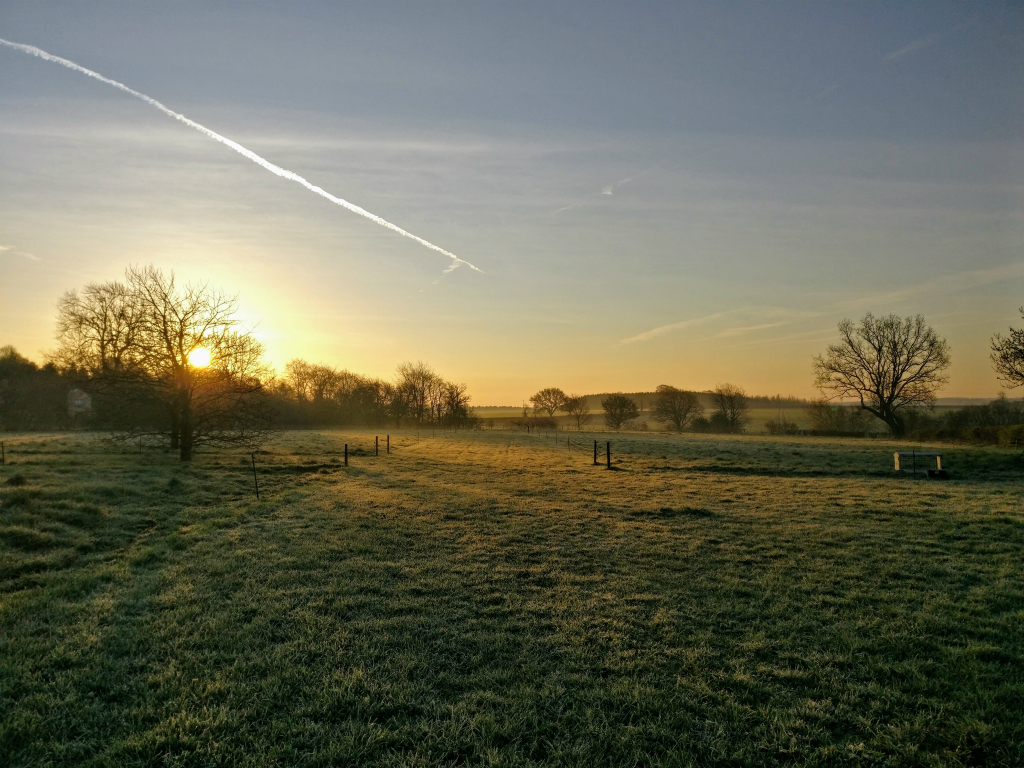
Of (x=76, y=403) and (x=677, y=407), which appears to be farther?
(x=677, y=407)

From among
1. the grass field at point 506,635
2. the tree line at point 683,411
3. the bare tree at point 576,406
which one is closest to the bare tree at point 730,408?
the tree line at point 683,411

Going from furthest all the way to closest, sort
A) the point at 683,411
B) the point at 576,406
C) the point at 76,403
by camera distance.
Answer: the point at 576,406
the point at 683,411
the point at 76,403

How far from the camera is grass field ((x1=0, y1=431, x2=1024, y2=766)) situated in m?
4.42

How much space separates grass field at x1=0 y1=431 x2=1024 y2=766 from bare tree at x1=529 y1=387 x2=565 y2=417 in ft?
279

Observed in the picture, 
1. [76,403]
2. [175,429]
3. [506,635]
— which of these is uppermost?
[76,403]

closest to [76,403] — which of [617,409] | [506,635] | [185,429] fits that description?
[185,429]

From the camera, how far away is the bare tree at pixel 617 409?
84.8 metres

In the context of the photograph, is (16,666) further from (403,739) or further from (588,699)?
(588,699)

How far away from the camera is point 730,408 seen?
8131 centimetres

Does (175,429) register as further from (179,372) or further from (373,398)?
(373,398)

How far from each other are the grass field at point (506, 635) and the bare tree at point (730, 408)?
66.3 metres

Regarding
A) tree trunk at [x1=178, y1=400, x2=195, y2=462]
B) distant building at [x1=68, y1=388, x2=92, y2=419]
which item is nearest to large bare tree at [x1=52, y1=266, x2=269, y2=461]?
tree trunk at [x1=178, y1=400, x2=195, y2=462]

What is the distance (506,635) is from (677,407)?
78802mm

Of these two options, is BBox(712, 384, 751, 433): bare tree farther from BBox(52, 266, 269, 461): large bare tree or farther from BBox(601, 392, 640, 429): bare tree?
BBox(52, 266, 269, 461): large bare tree
